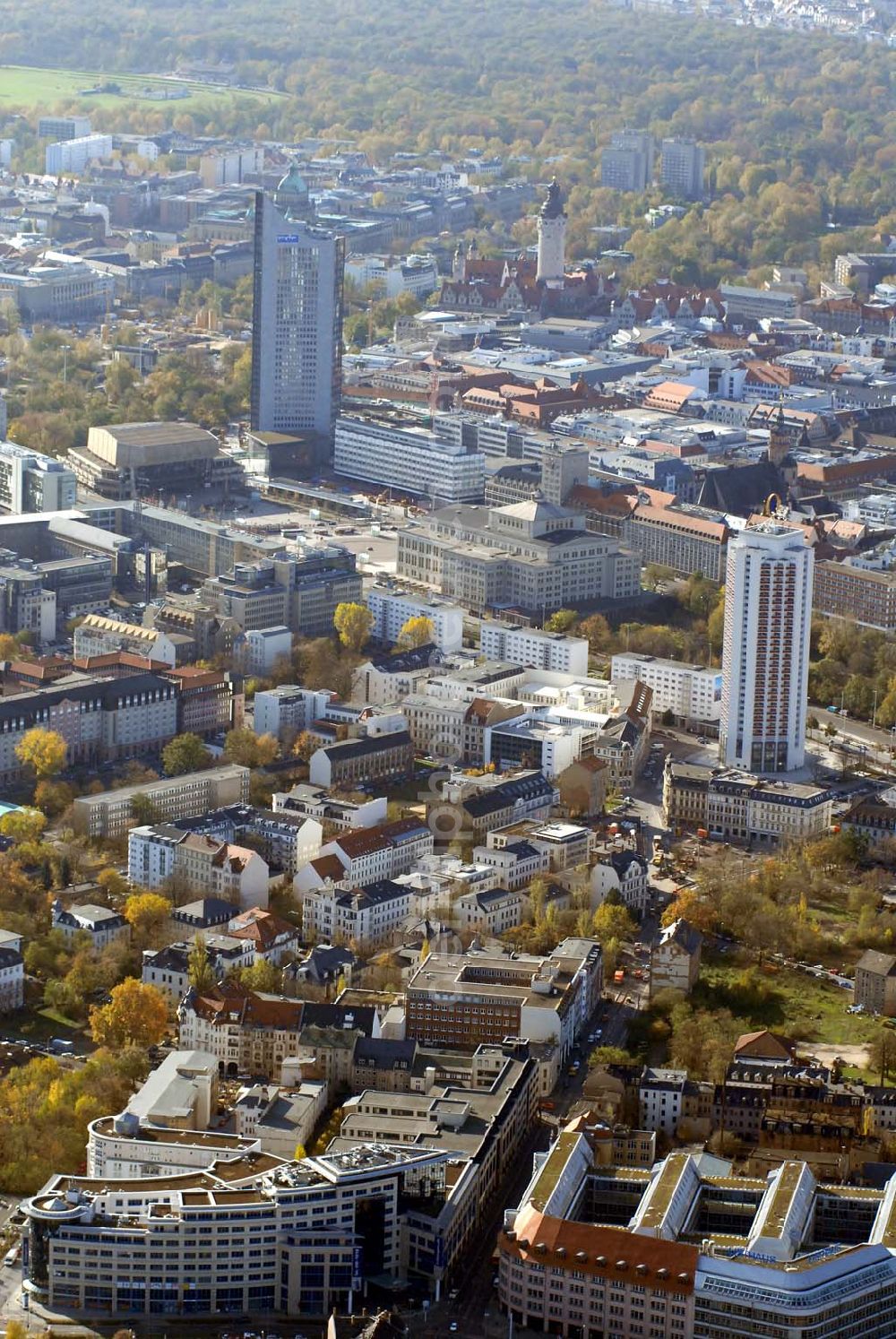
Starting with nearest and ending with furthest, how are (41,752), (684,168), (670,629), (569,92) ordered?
(41,752), (670,629), (684,168), (569,92)

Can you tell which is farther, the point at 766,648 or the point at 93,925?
the point at 766,648

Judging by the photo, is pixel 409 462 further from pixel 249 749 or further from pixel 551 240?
pixel 551 240

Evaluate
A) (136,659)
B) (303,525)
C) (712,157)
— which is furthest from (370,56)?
(136,659)

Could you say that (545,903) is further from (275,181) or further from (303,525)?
(275,181)

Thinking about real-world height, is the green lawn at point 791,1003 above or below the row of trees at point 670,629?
below

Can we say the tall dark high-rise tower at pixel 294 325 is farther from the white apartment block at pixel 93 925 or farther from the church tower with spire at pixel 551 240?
the white apartment block at pixel 93 925

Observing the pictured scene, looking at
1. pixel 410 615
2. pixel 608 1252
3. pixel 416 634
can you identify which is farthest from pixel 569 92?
pixel 608 1252

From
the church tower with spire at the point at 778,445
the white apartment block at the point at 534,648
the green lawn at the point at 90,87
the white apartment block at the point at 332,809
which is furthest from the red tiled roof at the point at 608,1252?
the green lawn at the point at 90,87
